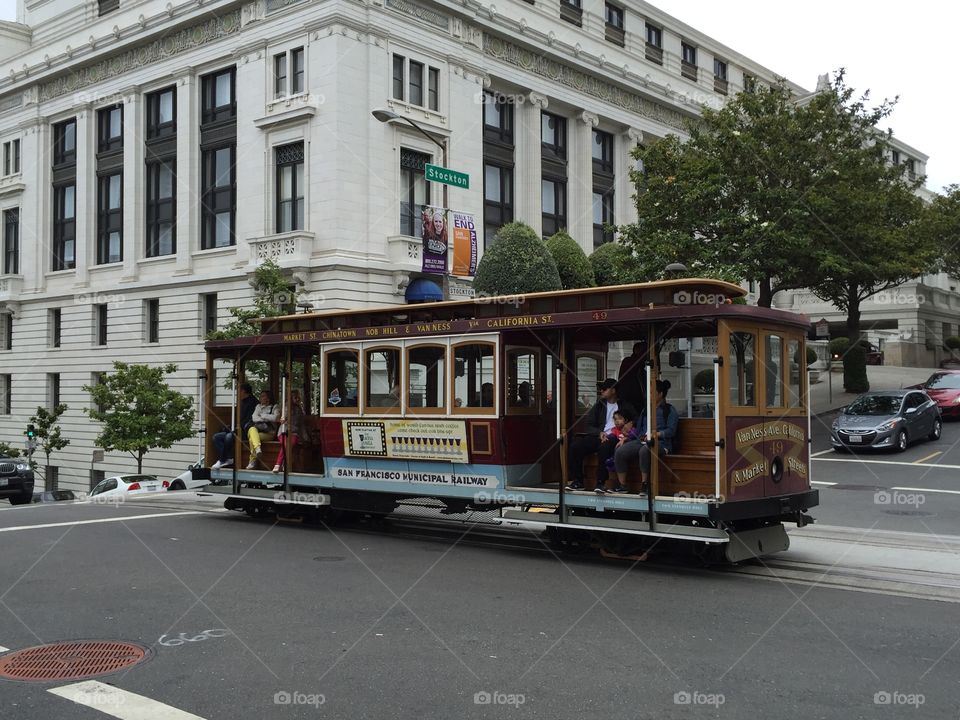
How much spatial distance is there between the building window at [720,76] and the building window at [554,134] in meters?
14.2

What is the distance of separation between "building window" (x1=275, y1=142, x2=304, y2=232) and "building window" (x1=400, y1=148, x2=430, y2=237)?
3.51m

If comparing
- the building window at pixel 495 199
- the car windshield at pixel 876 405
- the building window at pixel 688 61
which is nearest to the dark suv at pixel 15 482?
the building window at pixel 495 199

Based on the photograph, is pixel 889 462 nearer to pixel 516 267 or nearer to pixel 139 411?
pixel 516 267

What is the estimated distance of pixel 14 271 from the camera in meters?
45.0

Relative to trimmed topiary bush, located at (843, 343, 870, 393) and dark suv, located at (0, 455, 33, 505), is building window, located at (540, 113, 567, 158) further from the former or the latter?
dark suv, located at (0, 455, 33, 505)

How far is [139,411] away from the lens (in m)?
30.6

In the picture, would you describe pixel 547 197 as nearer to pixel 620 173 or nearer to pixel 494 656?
pixel 620 173

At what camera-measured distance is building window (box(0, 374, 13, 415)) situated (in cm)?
4434

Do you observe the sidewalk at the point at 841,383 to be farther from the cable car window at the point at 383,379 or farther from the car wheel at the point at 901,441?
the cable car window at the point at 383,379

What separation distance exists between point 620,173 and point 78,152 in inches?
957
